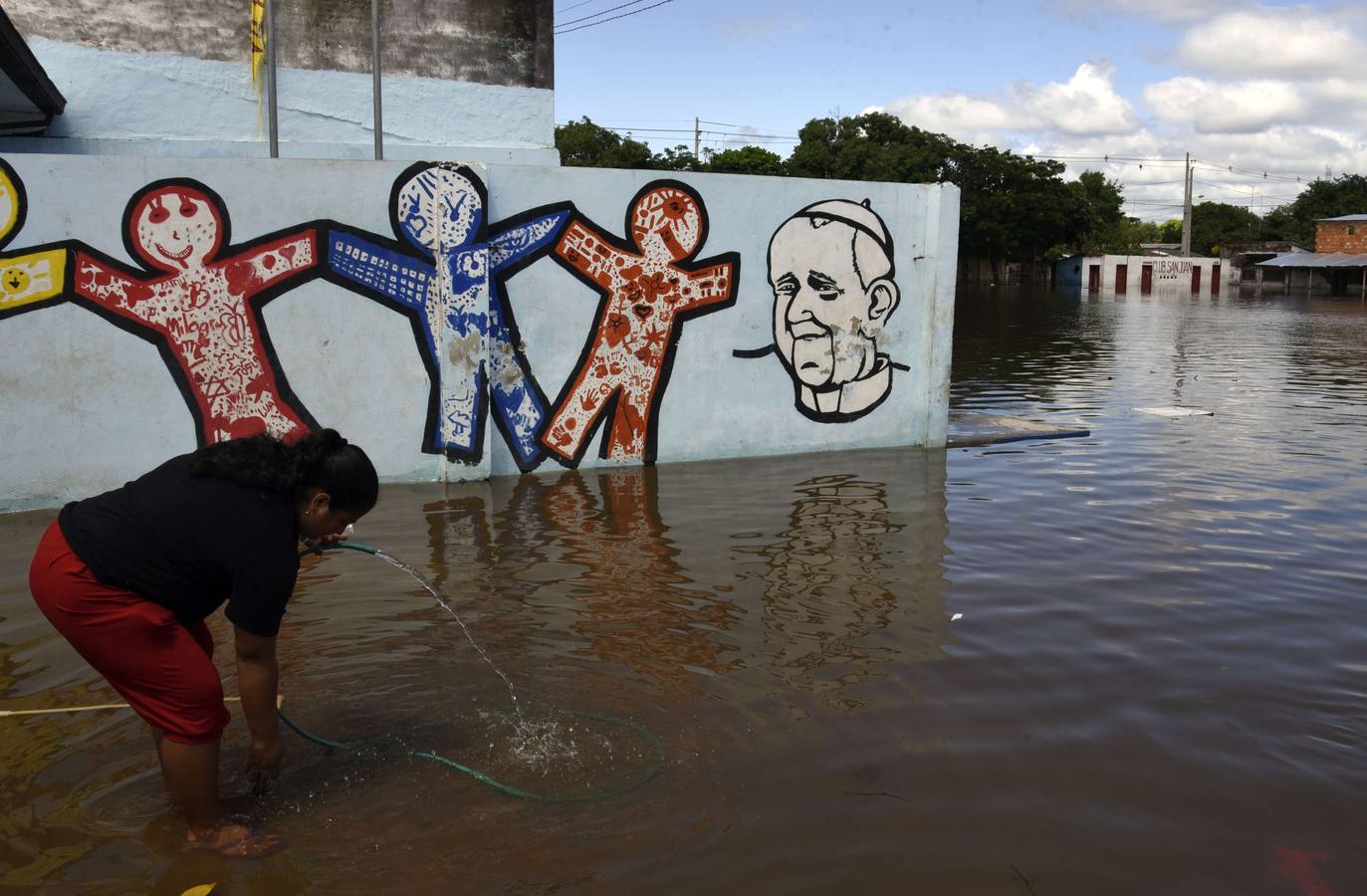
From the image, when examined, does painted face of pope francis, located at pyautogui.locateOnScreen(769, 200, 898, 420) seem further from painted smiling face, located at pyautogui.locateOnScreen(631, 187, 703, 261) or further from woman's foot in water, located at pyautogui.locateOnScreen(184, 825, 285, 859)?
woman's foot in water, located at pyautogui.locateOnScreen(184, 825, 285, 859)

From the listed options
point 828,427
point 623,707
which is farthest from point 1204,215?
point 623,707

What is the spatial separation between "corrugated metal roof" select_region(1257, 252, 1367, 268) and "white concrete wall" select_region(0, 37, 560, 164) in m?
54.4

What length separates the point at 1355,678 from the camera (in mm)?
4781

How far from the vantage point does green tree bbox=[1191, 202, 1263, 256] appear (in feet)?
277

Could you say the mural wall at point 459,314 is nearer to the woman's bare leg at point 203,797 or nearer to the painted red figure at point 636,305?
the painted red figure at point 636,305

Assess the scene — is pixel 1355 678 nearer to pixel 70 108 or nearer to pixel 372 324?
pixel 372 324

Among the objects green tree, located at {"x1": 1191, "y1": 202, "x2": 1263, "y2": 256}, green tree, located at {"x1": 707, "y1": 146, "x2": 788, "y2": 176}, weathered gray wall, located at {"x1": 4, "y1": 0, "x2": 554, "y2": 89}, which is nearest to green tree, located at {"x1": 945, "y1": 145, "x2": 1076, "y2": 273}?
green tree, located at {"x1": 707, "y1": 146, "x2": 788, "y2": 176}

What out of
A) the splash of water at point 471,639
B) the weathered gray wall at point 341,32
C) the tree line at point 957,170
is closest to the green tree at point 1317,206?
the tree line at point 957,170

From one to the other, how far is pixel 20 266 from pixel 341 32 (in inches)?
310

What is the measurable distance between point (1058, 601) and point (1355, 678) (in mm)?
1391

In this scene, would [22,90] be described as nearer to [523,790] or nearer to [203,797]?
[203,797]

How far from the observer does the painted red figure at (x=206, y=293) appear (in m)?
7.39

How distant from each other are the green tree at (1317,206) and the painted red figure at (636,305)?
72342 millimetres

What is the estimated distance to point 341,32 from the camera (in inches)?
546
